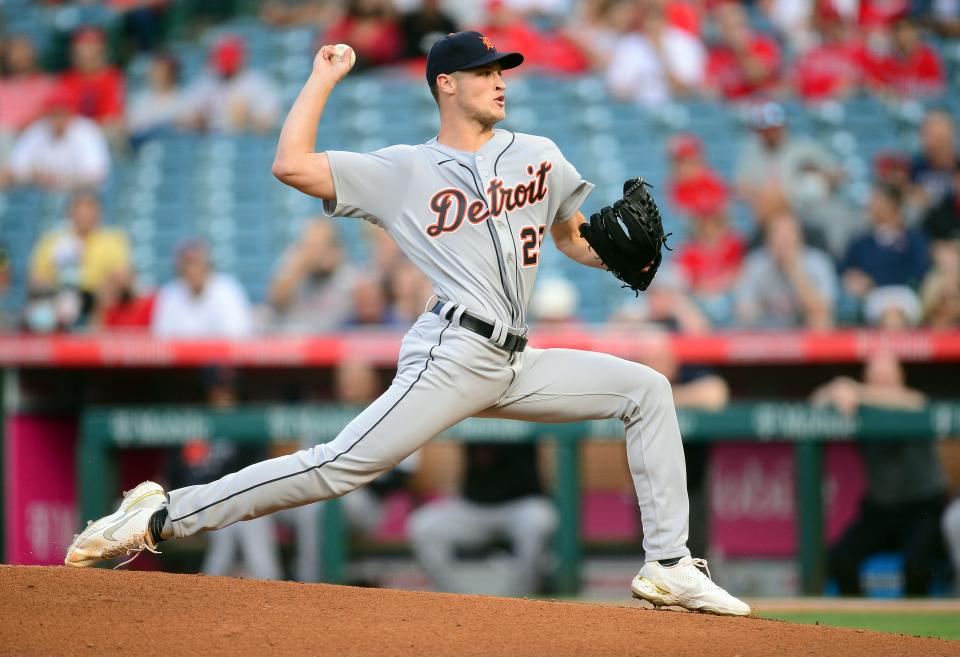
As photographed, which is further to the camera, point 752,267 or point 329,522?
point 752,267

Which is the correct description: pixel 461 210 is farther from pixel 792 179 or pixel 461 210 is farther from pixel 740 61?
pixel 740 61

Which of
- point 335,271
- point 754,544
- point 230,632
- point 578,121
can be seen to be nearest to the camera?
point 230,632

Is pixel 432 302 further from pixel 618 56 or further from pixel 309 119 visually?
pixel 618 56

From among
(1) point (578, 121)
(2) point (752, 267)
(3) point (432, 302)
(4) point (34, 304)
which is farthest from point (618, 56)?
(3) point (432, 302)

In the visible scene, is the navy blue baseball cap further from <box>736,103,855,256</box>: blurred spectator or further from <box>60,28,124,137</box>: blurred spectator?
<box>60,28,124,137</box>: blurred spectator

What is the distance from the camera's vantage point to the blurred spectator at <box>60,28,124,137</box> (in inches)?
417

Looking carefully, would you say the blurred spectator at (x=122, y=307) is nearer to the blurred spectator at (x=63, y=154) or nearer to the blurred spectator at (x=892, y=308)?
the blurred spectator at (x=63, y=154)

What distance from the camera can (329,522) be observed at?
6.62m

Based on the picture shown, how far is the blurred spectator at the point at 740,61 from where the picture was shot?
9.48 metres

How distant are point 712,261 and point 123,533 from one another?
16.8 feet

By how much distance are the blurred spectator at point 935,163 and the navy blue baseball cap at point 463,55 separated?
197 inches

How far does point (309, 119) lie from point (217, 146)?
7071mm

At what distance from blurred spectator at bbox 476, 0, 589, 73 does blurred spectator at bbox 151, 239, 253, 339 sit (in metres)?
3.31

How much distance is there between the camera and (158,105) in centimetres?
1054
